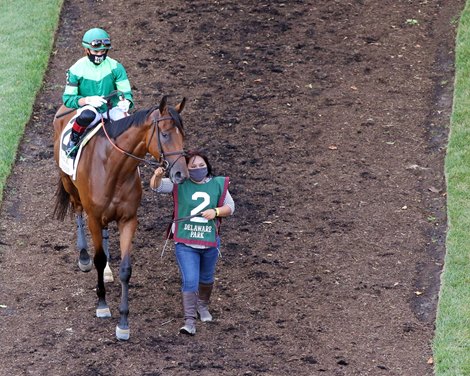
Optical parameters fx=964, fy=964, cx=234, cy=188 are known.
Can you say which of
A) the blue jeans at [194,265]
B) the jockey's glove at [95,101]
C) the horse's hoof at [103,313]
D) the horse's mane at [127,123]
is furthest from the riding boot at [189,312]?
the jockey's glove at [95,101]

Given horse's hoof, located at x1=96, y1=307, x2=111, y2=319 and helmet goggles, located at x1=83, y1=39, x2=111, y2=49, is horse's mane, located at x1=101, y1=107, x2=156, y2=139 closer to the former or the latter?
helmet goggles, located at x1=83, y1=39, x2=111, y2=49

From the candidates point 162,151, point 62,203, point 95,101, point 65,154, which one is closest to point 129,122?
point 95,101

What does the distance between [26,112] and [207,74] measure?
295 cm

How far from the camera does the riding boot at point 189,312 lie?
9.20 m

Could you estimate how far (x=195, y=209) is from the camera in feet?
30.2

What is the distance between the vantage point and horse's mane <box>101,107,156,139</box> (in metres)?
8.87

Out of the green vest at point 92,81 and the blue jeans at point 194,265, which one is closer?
the blue jeans at point 194,265

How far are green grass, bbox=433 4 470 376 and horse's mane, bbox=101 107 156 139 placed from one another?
349 cm

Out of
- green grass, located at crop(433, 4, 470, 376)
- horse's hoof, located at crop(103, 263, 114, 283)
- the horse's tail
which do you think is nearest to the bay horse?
horse's hoof, located at crop(103, 263, 114, 283)

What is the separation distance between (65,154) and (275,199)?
10.5 feet

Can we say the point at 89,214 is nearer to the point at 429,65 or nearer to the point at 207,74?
the point at 207,74

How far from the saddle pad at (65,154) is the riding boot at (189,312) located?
5.52ft

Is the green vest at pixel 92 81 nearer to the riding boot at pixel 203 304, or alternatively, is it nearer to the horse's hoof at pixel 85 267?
the horse's hoof at pixel 85 267

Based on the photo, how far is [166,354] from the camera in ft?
29.3
